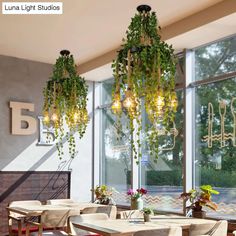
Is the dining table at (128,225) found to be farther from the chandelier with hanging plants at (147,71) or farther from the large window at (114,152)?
the large window at (114,152)

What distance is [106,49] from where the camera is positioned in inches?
309

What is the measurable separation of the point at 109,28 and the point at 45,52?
1.85 meters

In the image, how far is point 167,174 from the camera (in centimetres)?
740

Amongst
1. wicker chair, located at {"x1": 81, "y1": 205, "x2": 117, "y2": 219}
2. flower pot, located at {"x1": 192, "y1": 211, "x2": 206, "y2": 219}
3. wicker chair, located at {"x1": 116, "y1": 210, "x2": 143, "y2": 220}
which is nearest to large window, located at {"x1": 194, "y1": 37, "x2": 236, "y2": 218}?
flower pot, located at {"x1": 192, "y1": 211, "x2": 206, "y2": 219}

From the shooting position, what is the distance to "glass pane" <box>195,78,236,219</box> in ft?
20.3

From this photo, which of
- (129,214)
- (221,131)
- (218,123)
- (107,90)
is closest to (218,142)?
(221,131)

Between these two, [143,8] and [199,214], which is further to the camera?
[199,214]

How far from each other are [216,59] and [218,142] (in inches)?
50.0

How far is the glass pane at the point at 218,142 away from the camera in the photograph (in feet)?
20.3

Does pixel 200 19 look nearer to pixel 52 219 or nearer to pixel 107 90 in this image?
pixel 52 219

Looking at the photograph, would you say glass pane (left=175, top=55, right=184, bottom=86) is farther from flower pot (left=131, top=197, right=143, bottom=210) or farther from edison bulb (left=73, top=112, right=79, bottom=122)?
flower pot (left=131, top=197, right=143, bottom=210)

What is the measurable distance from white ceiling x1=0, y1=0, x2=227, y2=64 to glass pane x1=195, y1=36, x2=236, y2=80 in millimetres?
812

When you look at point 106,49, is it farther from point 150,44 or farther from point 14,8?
point 150,44

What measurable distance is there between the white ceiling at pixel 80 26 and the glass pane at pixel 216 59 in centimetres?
81
